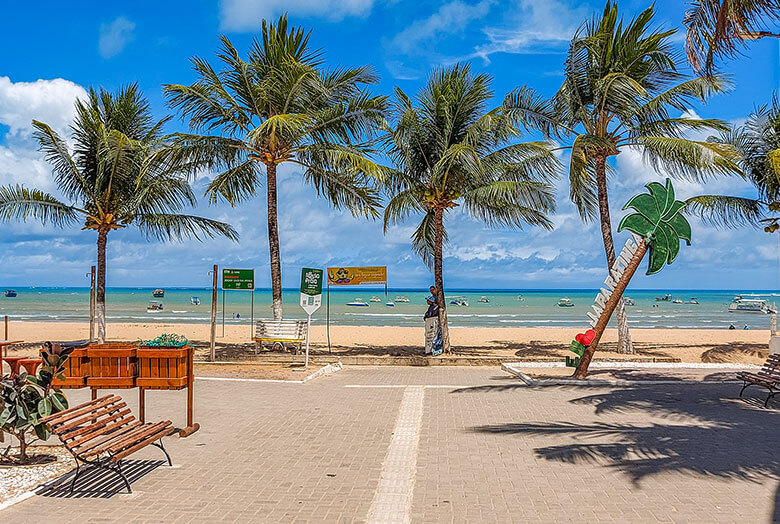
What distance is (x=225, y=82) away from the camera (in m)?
15.4

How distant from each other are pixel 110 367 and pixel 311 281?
765 cm

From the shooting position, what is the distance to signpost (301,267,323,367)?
46.6 ft

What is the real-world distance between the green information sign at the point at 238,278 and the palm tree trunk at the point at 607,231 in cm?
907

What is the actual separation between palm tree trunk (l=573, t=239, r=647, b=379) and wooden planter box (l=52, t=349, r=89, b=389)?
8.67m

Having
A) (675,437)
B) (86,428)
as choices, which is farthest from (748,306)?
(86,428)

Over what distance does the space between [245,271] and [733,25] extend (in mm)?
11321

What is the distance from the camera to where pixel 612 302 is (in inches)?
468

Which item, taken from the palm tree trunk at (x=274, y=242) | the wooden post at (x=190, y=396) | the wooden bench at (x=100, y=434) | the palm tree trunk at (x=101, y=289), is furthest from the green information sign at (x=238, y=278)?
the wooden bench at (x=100, y=434)

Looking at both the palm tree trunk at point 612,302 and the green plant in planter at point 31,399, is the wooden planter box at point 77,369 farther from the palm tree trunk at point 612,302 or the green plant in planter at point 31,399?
the palm tree trunk at point 612,302

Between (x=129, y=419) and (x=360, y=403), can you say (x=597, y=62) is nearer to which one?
(x=360, y=403)

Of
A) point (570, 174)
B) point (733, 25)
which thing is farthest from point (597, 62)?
point (733, 25)

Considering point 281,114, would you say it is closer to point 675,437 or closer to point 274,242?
point 274,242

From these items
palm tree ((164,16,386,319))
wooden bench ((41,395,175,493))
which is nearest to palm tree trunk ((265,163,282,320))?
palm tree ((164,16,386,319))

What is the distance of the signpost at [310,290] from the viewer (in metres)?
14.2
